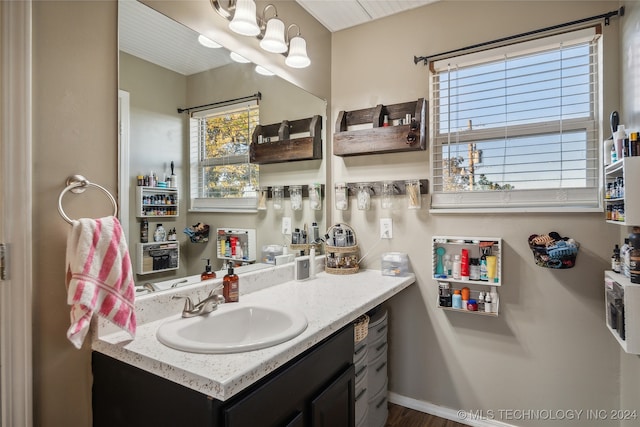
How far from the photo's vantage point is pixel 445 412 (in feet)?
7.18

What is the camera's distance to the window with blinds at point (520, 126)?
186cm

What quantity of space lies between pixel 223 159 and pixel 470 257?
1.54m

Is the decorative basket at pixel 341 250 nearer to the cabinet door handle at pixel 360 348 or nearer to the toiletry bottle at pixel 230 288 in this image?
the cabinet door handle at pixel 360 348

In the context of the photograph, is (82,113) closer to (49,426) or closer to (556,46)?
(49,426)

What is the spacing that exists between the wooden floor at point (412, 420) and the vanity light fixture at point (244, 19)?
2.39 m

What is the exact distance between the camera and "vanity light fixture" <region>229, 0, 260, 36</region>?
167cm

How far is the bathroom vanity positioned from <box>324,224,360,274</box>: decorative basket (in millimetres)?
761

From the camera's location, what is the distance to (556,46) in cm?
191

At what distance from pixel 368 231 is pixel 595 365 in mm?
1438

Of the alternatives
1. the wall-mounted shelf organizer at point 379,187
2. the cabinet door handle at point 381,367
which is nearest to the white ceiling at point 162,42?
the wall-mounted shelf organizer at point 379,187

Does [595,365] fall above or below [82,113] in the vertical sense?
below

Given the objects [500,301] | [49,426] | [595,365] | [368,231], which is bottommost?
[595,365]

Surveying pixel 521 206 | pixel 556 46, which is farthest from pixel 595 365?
pixel 556 46

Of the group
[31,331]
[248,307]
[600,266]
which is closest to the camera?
[31,331]
